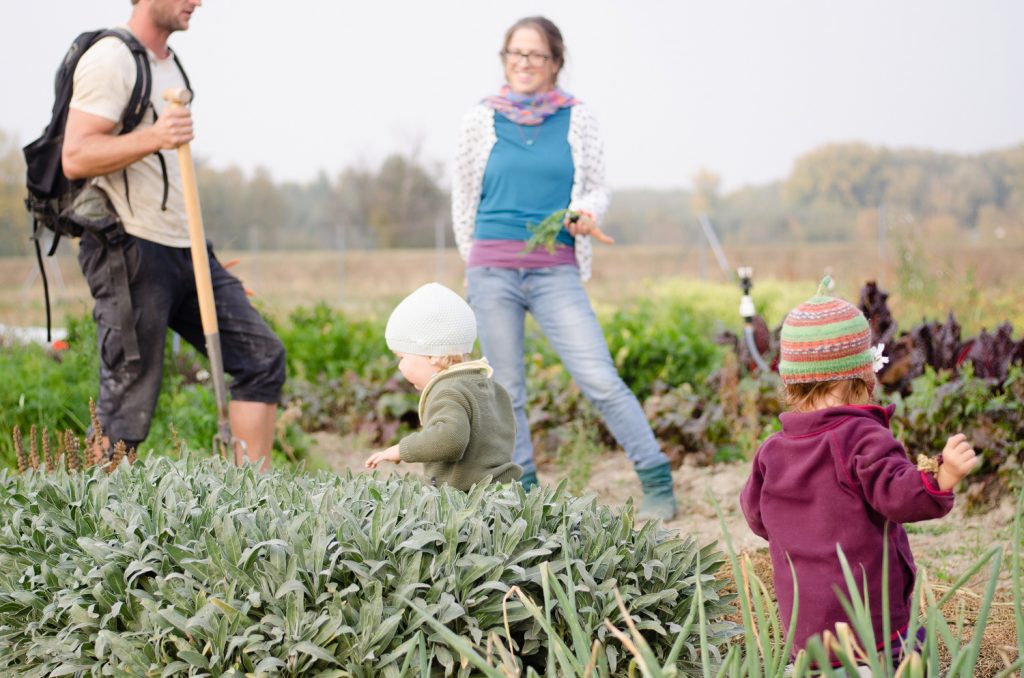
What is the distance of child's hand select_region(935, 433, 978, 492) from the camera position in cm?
199

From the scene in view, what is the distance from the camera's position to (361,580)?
93.8 inches

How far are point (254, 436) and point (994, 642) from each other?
2.91 metres

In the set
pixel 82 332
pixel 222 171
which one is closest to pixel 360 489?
pixel 82 332

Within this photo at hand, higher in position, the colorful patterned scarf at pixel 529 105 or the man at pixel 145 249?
the colorful patterned scarf at pixel 529 105

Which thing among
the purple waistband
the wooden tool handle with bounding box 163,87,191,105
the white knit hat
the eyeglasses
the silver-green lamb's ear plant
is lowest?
the silver-green lamb's ear plant

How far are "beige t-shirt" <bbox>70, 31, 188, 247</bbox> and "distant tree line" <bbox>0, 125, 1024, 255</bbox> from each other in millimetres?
26918

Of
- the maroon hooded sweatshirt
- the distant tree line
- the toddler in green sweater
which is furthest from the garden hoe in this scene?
the distant tree line

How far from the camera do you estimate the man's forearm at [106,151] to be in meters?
4.00

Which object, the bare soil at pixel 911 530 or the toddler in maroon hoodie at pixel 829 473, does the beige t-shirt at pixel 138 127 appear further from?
the toddler in maroon hoodie at pixel 829 473

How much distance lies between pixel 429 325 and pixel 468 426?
0.34 meters

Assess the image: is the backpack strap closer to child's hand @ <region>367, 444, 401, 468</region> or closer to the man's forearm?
the man's forearm

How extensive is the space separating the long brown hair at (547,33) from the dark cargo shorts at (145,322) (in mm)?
1631

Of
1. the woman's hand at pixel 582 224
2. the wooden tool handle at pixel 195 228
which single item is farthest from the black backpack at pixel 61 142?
the woman's hand at pixel 582 224

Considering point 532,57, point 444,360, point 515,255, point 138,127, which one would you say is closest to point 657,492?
point 515,255
